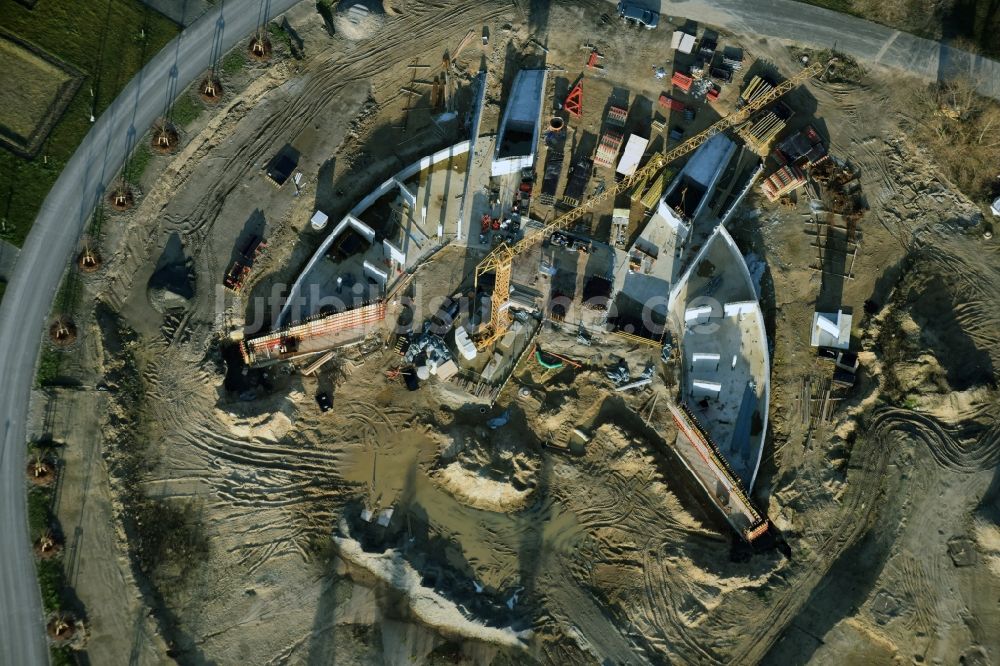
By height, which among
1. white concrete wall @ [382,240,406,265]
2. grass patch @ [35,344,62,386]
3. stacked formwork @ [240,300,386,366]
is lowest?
grass patch @ [35,344,62,386]

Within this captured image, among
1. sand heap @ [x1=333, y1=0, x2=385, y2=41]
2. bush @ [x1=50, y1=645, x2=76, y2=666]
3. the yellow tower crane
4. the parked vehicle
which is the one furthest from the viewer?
the parked vehicle

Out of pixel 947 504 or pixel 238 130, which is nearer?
pixel 947 504

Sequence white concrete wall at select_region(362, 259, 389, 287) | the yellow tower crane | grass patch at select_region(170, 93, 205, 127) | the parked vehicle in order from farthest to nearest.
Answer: the parked vehicle
grass patch at select_region(170, 93, 205, 127)
white concrete wall at select_region(362, 259, 389, 287)
the yellow tower crane

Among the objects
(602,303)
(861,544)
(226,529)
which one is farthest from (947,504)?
(226,529)

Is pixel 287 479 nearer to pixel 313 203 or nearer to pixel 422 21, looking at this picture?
pixel 313 203

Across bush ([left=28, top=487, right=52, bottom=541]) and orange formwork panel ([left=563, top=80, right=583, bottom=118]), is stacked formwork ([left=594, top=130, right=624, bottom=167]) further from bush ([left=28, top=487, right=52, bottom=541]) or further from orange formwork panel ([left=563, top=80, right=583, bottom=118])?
bush ([left=28, top=487, right=52, bottom=541])

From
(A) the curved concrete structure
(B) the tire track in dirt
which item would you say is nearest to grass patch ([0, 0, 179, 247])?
(A) the curved concrete structure

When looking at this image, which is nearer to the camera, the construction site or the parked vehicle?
the construction site
